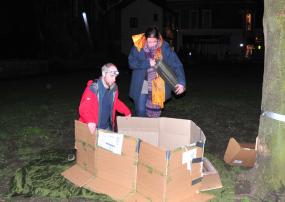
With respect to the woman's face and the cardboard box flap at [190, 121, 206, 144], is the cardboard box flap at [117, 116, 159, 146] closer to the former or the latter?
the cardboard box flap at [190, 121, 206, 144]

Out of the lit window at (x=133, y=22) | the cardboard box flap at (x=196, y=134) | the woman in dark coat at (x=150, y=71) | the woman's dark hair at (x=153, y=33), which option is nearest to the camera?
the cardboard box flap at (x=196, y=134)

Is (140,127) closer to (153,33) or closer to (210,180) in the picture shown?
(210,180)

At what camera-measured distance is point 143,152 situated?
14.1 ft

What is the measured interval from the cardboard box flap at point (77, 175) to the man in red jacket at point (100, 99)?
0.60 metres

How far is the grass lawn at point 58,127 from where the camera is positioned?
4973 mm

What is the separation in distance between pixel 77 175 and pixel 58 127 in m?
3.07

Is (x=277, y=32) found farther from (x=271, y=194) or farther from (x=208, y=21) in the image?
(x=208, y=21)

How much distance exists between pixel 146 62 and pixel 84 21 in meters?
31.8

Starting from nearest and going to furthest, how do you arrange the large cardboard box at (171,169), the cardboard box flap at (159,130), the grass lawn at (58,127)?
1. the large cardboard box at (171,169)
2. the grass lawn at (58,127)
3. the cardboard box flap at (159,130)

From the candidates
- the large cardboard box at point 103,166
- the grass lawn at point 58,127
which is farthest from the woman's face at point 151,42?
the grass lawn at point 58,127

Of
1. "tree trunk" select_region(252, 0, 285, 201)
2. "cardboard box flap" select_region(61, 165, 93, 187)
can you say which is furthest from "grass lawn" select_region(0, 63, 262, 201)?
"tree trunk" select_region(252, 0, 285, 201)

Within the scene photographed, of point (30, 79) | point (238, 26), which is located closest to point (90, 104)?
point (30, 79)

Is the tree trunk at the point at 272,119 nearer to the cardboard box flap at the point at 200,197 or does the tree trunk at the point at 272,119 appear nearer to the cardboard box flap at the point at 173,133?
the cardboard box flap at the point at 200,197

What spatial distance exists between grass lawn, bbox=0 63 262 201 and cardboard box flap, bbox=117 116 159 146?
3.05 ft
